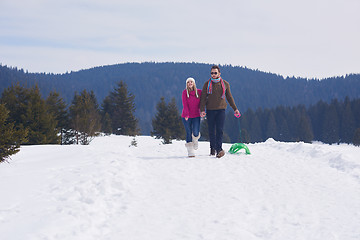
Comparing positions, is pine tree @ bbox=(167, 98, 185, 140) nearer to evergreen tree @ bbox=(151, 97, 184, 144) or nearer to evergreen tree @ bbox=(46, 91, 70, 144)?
evergreen tree @ bbox=(151, 97, 184, 144)

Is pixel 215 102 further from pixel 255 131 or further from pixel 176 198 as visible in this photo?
pixel 255 131

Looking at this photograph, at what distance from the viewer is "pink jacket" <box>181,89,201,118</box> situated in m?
8.30

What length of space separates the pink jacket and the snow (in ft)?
4.52

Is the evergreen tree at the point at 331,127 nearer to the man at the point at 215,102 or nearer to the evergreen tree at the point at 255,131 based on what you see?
the evergreen tree at the point at 255,131

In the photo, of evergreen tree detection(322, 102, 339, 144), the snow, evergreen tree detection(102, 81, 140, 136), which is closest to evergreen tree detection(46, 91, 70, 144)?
evergreen tree detection(102, 81, 140, 136)

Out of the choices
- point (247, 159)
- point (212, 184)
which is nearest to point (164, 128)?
point (247, 159)

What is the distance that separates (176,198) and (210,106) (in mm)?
3783

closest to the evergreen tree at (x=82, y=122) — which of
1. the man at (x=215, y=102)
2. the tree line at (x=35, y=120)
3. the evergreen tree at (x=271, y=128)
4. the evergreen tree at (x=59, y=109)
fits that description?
the tree line at (x=35, y=120)

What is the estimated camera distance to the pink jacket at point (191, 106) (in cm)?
830

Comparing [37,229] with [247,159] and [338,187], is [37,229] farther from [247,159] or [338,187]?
[247,159]

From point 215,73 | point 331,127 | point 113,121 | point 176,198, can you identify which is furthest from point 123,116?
point 331,127

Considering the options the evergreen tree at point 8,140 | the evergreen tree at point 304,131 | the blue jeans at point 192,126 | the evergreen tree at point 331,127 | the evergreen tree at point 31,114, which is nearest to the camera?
the evergreen tree at point 8,140

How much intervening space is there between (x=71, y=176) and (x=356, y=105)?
90446mm

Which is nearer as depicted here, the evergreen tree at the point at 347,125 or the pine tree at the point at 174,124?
the pine tree at the point at 174,124
